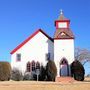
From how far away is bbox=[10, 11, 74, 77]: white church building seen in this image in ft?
174

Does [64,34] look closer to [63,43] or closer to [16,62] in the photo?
[63,43]

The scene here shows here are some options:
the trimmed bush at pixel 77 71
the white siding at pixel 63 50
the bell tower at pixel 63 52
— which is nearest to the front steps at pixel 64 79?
the trimmed bush at pixel 77 71

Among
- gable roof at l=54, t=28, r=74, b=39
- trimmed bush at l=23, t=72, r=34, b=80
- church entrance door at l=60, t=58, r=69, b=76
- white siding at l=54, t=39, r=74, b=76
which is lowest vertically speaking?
trimmed bush at l=23, t=72, r=34, b=80

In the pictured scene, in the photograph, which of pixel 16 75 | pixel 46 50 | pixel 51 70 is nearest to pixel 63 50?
pixel 46 50

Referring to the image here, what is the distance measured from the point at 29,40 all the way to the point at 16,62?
4.35 metres

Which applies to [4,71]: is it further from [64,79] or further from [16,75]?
[64,79]

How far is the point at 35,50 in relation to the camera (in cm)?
5497

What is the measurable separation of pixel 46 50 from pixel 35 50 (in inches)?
74.3

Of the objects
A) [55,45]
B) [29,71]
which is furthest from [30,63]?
[55,45]

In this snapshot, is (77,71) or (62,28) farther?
(62,28)

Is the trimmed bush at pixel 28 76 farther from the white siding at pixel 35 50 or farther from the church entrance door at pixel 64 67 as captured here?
the church entrance door at pixel 64 67

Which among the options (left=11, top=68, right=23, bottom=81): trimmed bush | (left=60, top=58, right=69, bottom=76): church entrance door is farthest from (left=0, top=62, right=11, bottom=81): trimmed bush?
(left=60, top=58, right=69, bottom=76): church entrance door

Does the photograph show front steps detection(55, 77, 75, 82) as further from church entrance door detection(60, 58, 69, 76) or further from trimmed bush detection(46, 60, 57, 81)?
church entrance door detection(60, 58, 69, 76)

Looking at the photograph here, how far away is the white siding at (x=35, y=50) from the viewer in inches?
2154
